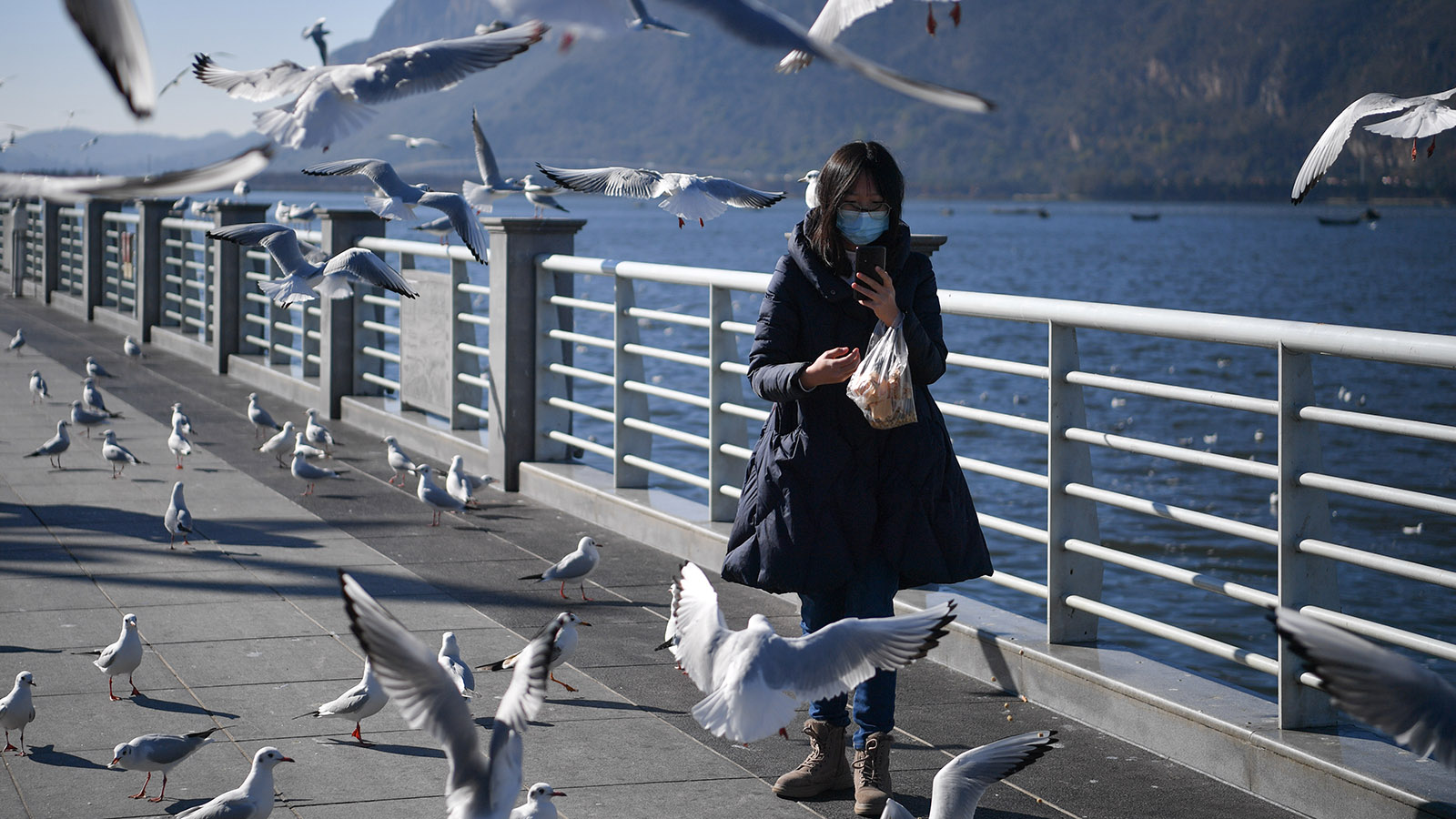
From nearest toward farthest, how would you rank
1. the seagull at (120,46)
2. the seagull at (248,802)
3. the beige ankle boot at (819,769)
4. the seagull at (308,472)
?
the seagull at (120,46) → the seagull at (248,802) → the beige ankle boot at (819,769) → the seagull at (308,472)

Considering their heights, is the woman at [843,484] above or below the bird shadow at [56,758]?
above

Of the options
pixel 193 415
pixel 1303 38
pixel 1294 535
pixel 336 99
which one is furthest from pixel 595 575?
pixel 1303 38

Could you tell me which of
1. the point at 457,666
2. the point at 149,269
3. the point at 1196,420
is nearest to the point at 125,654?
the point at 457,666

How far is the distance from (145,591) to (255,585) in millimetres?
466

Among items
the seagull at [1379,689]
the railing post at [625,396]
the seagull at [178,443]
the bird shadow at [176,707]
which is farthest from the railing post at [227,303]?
the seagull at [1379,689]

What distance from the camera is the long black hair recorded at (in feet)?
13.6

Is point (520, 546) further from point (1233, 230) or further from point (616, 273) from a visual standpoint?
point (1233, 230)

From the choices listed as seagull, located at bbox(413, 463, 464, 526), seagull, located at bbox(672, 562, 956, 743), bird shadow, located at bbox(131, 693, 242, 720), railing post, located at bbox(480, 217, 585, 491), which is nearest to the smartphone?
seagull, located at bbox(672, 562, 956, 743)

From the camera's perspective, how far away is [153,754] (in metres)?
4.24

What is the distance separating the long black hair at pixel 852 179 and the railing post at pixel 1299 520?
1267 mm

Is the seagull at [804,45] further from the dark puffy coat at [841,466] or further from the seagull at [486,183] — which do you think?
the seagull at [486,183]

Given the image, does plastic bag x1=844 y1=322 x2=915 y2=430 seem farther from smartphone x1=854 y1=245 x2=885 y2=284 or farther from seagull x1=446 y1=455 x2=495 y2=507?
seagull x1=446 y1=455 x2=495 y2=507

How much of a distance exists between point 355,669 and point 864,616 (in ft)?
6.97

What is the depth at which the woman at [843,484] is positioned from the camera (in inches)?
170
